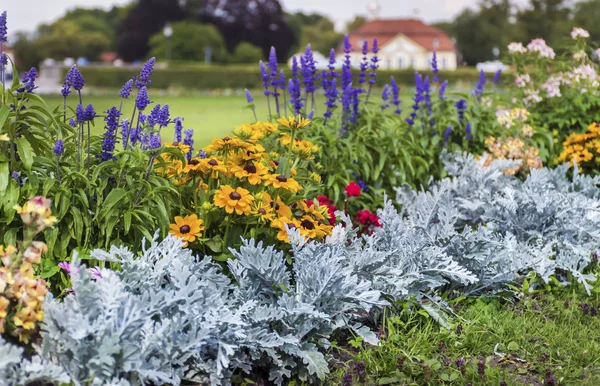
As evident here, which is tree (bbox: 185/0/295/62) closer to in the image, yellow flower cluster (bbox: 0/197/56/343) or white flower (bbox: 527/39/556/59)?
white flower (bbox: 527/39/556/59)

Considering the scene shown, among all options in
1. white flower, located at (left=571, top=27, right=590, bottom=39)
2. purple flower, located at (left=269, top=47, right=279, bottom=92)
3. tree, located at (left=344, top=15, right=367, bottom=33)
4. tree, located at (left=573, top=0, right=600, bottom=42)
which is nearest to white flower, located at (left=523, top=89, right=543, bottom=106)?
white flower, located at (left=571, top=27, right=590, bottom=39)

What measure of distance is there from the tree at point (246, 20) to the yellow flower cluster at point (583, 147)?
43283 millimetres

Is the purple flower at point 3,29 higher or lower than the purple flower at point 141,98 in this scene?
higher

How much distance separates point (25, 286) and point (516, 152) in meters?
4.13

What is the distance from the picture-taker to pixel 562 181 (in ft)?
15.7

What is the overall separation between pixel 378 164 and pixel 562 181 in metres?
1.31

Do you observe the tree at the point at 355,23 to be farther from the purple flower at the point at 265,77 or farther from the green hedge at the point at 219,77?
the purple flower at the point at 265,77

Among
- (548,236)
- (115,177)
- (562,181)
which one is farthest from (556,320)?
(115,177)

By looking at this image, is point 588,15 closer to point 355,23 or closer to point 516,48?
point 355,23

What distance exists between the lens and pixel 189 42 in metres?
42.0

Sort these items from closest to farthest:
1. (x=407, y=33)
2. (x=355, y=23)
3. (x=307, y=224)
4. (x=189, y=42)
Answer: (x=307, y=224) < (x=189, y=42) < (x=407, y=33) < (x=355, y=23)

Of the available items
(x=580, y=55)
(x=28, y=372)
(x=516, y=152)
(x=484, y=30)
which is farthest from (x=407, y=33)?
(x=28, y=372)

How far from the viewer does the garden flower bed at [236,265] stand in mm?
2395

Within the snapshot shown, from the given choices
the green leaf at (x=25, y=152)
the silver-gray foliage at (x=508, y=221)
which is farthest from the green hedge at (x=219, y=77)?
the green leaf at (x=25, y=152)
